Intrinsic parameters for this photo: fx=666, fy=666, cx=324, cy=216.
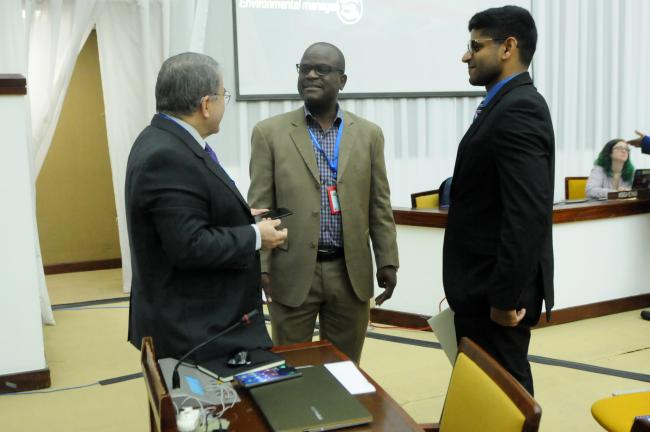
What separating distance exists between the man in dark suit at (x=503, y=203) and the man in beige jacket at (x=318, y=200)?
0.49m

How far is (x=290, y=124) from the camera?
2.55 meters

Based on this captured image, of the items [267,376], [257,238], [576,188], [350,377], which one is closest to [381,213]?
[257,238]

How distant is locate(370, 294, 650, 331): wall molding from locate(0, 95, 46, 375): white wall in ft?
7.17

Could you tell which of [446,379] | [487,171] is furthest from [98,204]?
[487,171]

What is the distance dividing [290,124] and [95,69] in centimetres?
460

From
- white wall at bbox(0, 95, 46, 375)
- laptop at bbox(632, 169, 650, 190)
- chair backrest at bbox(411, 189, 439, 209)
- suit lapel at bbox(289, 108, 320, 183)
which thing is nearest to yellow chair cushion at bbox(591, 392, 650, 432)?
suit lapel at bbox(289, 108, 320, 183)

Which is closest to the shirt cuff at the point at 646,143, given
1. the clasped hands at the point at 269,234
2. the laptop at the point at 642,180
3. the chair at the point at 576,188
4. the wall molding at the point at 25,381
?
the laptop at the point at 642,180

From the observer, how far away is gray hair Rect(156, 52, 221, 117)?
183 centimetres

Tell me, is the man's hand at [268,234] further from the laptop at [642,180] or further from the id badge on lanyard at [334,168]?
the laptop at [642,180]

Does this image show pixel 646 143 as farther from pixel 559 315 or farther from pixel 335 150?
pixel 335 150

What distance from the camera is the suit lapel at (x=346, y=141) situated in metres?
2.52

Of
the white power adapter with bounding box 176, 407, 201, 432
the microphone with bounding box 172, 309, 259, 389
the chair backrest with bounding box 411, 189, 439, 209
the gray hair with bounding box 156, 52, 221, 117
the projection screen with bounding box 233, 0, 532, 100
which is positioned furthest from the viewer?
the projection screen with bounding box 233, 0, 532, 100

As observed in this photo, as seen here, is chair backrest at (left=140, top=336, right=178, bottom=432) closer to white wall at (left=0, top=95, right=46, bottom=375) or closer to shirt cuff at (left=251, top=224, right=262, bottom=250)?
shirt cuff at (left=251, top=224, right=262, bottom=250)

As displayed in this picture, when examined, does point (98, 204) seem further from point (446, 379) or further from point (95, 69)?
point (446, 379)
